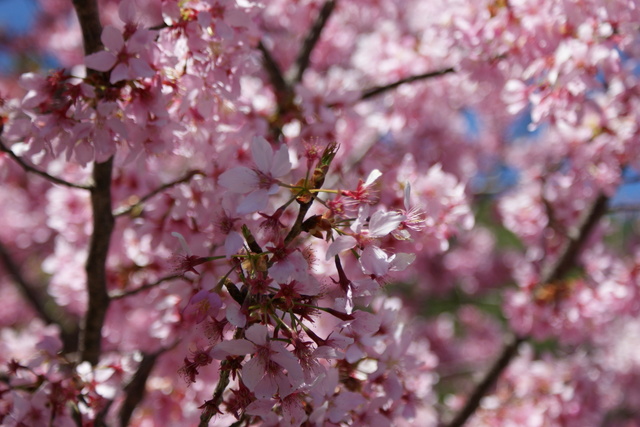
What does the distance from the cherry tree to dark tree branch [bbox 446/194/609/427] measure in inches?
0.5

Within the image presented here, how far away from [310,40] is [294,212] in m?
1.39

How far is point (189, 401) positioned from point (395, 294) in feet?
12.0

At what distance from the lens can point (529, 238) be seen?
363 centimetres

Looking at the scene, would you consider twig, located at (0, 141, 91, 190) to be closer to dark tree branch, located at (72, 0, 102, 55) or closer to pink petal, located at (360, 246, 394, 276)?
dark tree branch, located at (72, 0, 102, 55)

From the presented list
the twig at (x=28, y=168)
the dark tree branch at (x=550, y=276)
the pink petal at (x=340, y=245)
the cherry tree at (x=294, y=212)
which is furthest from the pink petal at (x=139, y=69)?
the dark tree branch at (x=550, y=276)

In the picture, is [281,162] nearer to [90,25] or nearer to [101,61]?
[101,61]

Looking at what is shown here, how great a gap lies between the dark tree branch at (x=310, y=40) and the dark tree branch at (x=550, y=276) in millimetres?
1827

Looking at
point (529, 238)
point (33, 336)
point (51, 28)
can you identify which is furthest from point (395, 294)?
A: point (51, 28)

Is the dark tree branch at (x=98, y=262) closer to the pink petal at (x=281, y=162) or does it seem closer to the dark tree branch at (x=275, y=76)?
the pink petal at (x=281, y=162)

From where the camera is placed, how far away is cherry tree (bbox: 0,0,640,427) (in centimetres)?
117

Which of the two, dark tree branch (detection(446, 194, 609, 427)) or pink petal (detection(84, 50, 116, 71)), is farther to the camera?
dark tree branch (detection(446, 194, 609, 427))

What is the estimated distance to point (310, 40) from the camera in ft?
9.35

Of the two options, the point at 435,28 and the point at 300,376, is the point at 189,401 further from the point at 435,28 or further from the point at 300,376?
the point at 435,28

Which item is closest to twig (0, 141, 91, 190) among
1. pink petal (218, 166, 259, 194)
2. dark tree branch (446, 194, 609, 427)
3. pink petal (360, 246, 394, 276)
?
pink petal (218, 166, 259, 194)
